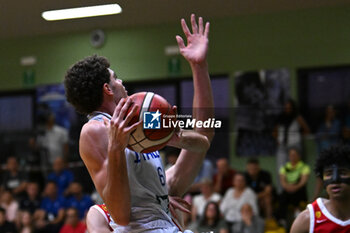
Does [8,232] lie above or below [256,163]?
below

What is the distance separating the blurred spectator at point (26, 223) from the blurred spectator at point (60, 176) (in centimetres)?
50

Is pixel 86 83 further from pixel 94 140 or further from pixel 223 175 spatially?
pixel 223 175

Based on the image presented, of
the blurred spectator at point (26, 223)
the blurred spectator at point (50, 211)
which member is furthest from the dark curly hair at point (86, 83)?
the blurred spectator at point (26, 223)

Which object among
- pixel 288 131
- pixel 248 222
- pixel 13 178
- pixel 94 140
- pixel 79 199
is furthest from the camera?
pixel 13 178

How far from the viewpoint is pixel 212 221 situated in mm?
7160

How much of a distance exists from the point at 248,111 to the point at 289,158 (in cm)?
71

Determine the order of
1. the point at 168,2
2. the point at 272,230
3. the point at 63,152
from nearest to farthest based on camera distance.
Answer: the point at 168,2 → the point at 272,230 → the point at 63,152

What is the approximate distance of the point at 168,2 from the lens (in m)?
3.72

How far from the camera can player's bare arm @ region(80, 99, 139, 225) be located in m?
2.57

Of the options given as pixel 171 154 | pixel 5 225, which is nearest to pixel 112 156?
pixel 171 154

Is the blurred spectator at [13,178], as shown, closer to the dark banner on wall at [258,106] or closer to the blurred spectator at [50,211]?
the blurred spectator at [50,211]

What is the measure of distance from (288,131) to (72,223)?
2.77 meters

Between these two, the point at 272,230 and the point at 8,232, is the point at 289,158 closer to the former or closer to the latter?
the point at 272,230

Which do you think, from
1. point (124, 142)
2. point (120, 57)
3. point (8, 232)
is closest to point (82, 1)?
point (120, 57)
